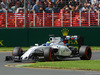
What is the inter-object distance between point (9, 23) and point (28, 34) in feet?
6.13

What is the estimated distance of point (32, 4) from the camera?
3481cm

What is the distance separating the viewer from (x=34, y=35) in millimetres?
35375

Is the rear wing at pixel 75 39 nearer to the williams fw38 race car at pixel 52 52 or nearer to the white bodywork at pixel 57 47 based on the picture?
the williams fw38 race car at pixel 52 52

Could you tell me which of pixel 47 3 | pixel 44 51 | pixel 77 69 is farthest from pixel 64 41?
pixel 47 3

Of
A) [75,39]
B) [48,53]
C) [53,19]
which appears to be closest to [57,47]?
[48,53]

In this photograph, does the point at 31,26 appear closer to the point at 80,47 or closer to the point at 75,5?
the point at 75,5

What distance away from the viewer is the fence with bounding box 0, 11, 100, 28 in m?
34.2

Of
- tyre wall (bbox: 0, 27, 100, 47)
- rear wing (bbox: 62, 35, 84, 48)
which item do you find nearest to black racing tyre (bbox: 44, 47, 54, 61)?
rear wing (bbox: 62, 35, 84, 48)

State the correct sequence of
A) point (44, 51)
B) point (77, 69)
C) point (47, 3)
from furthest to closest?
point (47, 3) → point (44, 51) → point (77, 69)

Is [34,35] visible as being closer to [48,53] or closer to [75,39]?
[75,39]

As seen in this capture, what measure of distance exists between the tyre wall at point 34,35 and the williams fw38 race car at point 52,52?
13203 millimetres

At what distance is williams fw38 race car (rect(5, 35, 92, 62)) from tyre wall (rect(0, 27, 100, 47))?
13.2 metres

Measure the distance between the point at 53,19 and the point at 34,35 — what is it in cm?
217

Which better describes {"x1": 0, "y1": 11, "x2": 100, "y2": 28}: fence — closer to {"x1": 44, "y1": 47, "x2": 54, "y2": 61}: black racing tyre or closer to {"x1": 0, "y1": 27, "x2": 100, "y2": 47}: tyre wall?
{"x1": 0, "y1": 27, "x2": 100, "y2": 47}: tyre wall
